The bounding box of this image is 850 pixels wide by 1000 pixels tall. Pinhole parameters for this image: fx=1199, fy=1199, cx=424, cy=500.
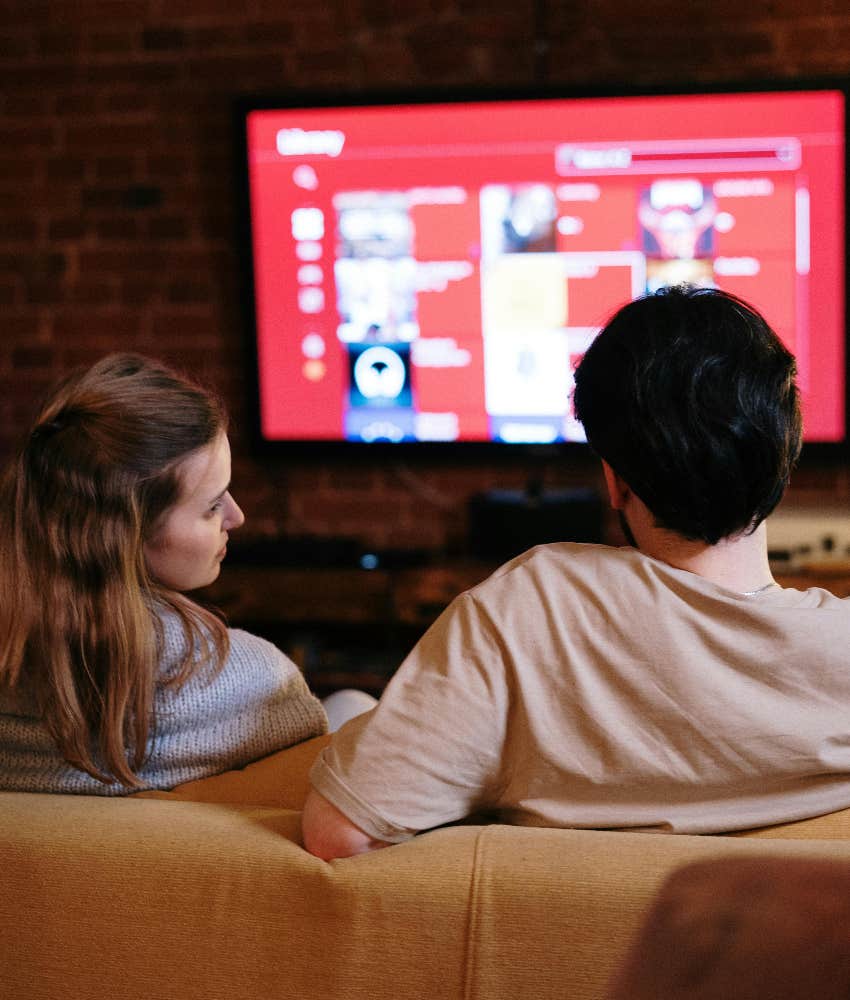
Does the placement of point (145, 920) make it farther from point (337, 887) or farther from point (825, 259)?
point (825, 259)

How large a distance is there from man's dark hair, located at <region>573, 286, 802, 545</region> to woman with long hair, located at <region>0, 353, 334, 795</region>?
1.57ft

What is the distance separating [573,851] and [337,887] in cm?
18

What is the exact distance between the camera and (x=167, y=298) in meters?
3.71

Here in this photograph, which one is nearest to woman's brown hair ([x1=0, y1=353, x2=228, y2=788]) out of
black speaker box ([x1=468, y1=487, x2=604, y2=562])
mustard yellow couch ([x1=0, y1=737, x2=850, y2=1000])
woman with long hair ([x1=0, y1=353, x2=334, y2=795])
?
woman with long hair ([x1=0, y1=353, x2=334, y2=795])

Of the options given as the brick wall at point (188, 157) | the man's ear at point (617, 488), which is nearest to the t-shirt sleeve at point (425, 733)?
the man's ear at point (617, 488)

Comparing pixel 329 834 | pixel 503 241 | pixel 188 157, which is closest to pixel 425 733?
pixel 329 834

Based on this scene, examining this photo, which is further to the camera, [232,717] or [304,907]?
[232,717]

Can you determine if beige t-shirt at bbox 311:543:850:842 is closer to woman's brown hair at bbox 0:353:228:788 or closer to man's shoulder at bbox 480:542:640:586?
man's shoulder at bbox 480:542:640:586

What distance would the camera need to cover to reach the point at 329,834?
39.2 inches

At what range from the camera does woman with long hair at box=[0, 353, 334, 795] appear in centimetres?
120

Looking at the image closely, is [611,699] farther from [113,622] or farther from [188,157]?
[188,157]

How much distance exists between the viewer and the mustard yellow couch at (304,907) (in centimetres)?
88

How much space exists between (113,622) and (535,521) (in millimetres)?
2223

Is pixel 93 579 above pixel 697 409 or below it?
below
